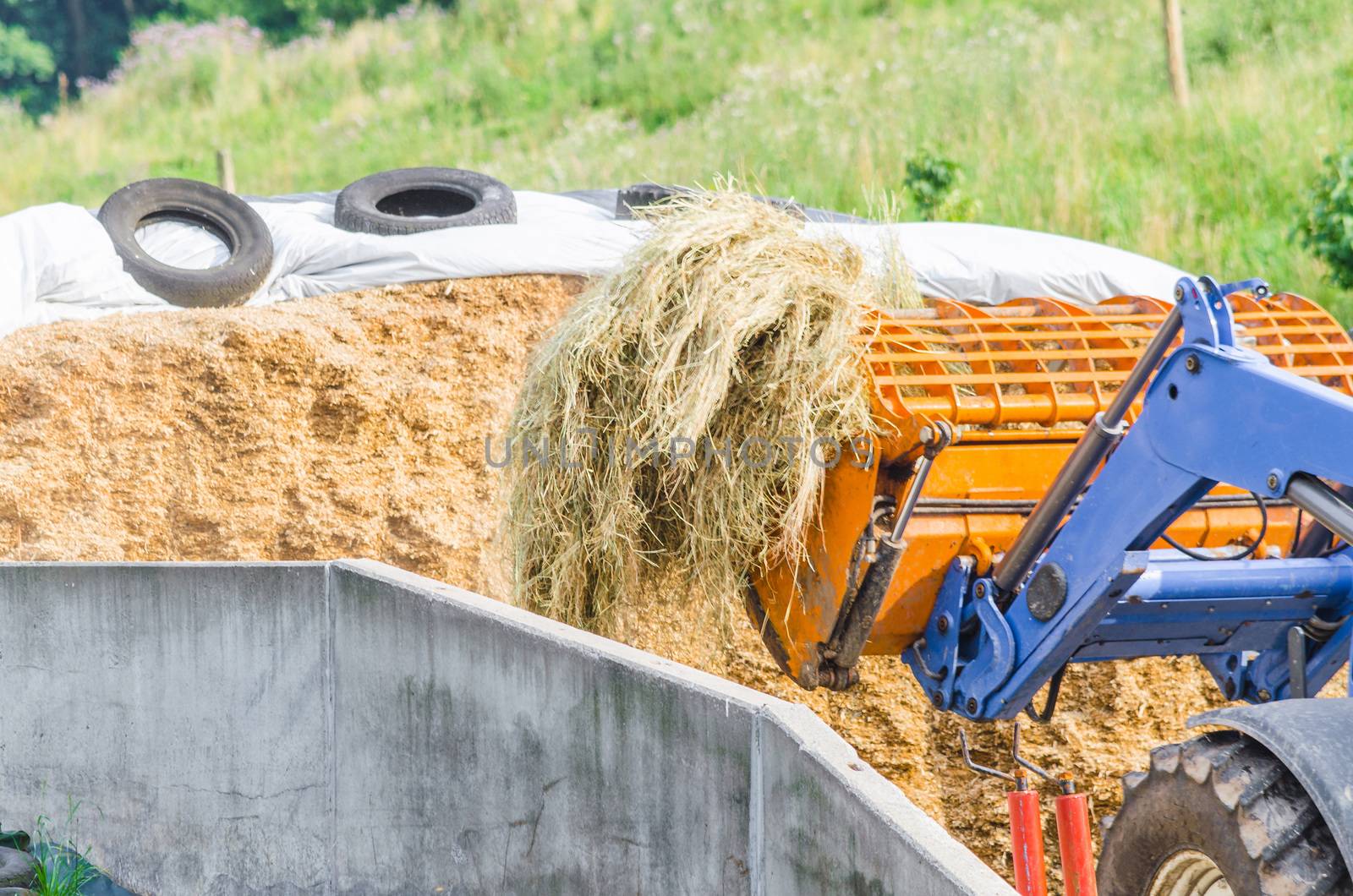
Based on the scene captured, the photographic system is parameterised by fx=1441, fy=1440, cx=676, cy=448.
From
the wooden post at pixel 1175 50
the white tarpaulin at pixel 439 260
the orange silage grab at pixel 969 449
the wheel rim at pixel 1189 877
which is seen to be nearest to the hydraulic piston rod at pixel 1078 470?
the orange silage grab at pixel 969 449

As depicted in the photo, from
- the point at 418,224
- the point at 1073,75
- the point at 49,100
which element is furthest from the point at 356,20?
the point at 418,224

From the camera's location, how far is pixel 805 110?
57.6ft

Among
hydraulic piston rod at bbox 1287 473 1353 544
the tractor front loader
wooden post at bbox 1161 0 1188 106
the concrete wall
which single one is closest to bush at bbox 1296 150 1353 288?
wooden post at bbox 1161 0 1188 106

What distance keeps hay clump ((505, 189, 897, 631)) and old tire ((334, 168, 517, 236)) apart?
11.5 ft

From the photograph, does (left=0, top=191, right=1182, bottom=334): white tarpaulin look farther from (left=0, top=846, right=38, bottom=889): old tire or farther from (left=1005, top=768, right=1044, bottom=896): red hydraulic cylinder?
(left=1005, top=768, right=1044, bottom=896): red hydraulic cylinder

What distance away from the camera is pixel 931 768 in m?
6.65

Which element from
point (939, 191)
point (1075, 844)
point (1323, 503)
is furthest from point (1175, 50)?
point (1323, 503)

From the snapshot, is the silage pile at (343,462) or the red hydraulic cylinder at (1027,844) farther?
the silage pile at (343,462)

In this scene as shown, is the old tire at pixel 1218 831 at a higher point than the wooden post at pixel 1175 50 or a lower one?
lower

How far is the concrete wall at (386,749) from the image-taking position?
336cm

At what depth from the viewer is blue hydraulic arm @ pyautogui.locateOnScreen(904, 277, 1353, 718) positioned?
3631 mm

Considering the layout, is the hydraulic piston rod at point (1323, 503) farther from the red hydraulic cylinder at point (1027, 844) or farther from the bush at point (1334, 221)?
the bush at point (1334, 221)

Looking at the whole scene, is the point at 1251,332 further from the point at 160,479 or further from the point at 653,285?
the point at 160,479

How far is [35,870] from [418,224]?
15.3ft
